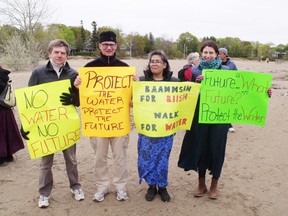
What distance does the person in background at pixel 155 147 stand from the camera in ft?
12.2

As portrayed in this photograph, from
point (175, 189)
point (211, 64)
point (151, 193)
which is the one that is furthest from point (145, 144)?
point (211, 64)

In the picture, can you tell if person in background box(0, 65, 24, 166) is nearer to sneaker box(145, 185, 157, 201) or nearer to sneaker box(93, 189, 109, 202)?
sneaker box(93, 189, 109, 202)

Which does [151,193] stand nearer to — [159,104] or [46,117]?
[159,104]

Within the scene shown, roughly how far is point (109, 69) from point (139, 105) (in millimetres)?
591

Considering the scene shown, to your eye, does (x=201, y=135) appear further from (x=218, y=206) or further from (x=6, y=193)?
(x=6, y=193)

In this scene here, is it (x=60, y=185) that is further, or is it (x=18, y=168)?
(x=18, y=168)

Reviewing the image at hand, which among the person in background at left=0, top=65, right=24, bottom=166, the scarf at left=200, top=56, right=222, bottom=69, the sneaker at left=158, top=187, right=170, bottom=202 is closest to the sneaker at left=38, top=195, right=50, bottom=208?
the sneaker at left=158, top=187, right=170, bottom=202

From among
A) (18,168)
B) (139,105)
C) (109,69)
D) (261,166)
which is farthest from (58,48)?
(261,166)

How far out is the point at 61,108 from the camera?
369 cm

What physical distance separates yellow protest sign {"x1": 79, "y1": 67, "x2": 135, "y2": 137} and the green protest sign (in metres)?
1.01

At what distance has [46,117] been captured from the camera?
144 inches

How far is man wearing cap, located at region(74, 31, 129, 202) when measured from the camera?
3620mm

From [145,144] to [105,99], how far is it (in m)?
0.79

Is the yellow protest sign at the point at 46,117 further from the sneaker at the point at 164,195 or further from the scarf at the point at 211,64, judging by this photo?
the scarf at the point at 211,64
